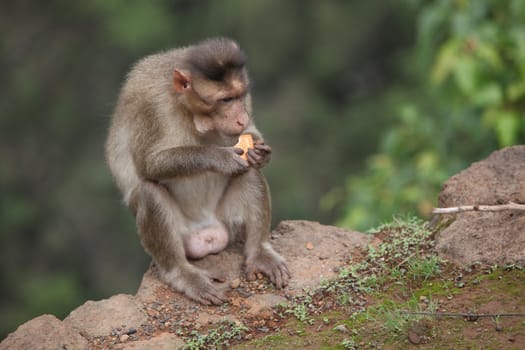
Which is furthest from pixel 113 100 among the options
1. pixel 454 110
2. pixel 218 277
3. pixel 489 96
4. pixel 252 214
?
pixel 218 277

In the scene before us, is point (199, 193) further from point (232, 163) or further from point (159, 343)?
point (159, 343)

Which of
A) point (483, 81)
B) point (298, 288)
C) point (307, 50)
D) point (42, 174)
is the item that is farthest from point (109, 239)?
point (298, 288)

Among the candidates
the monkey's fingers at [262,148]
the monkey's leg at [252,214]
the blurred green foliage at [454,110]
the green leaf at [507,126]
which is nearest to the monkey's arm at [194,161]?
the monkey's fingers at [262,148]

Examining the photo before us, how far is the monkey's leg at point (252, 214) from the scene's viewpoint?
643cm

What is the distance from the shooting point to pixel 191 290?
617 centimetres

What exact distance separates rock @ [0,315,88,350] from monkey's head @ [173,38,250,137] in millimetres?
1640

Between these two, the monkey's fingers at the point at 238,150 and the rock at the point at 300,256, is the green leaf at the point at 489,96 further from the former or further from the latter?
the monkey's fingers at the point at 238,150

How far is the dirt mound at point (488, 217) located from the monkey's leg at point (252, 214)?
1.16 metres

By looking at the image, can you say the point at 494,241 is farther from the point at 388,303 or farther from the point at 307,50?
the point at 307,50

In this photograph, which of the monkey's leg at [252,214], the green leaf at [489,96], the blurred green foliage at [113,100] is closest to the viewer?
the monkey's leg at [252,214]

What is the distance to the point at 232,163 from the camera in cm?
625

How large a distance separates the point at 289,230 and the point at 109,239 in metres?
16.2

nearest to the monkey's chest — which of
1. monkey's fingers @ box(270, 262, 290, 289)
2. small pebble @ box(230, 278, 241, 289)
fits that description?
small pebble @ box(230, 278, 241, 289)

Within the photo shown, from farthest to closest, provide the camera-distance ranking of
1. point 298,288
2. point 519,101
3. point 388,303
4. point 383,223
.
→ point 519,101
point 383,223
point 298,288
point 388,303
